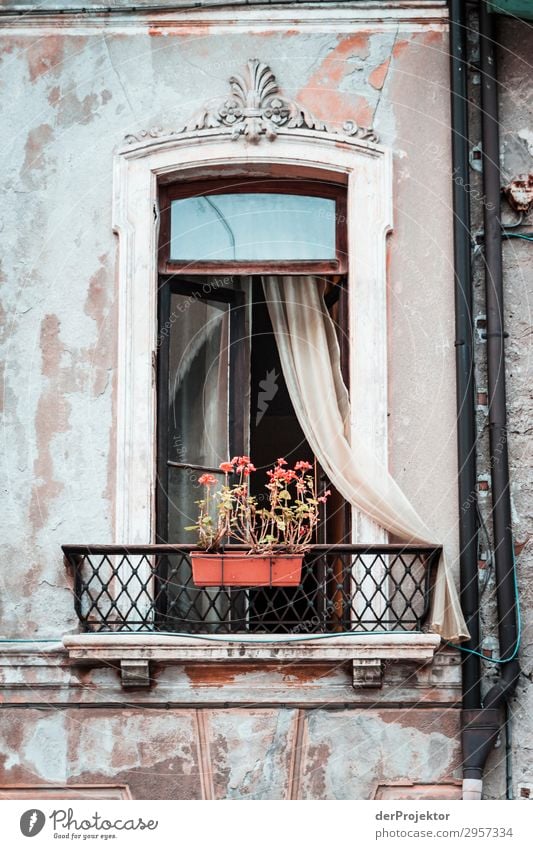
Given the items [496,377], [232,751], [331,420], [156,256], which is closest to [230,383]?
[331,420]

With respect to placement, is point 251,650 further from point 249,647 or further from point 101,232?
point 101,232

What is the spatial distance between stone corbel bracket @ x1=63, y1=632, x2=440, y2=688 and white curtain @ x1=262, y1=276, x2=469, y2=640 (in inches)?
10.0

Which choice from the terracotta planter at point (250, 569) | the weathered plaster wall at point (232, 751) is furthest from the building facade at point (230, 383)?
the terracotta planter at point (250, 569)

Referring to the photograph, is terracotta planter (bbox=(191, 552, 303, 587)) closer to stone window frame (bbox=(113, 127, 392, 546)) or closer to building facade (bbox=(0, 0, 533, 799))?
building facade (bbox=(0, 0, 533, 799))

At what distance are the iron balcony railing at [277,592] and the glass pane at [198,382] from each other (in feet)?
2.21

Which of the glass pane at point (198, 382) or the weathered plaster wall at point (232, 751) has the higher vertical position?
the glass pane at point (198, 382)

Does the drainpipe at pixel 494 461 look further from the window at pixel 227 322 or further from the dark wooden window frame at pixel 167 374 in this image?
the dark wooden window frame at pixel 167 374

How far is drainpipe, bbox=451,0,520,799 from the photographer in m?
7.23

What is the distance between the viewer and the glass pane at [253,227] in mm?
8055

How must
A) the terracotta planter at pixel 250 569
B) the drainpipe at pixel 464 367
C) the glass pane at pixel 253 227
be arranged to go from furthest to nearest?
the glass pane at pixel 253 227 < the drainpipe at pixel 464 367 < the terracotta planter at pixel 250 569

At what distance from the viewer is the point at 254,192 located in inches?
321

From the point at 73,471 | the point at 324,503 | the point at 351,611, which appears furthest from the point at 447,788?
the point at 73,471

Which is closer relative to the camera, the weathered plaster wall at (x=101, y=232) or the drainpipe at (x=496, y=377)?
the drainpipe at (x=496, y=377)

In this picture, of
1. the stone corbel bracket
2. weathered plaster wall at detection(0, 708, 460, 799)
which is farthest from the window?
weathered plaster wall at detection(0, 708, 460, 799)
